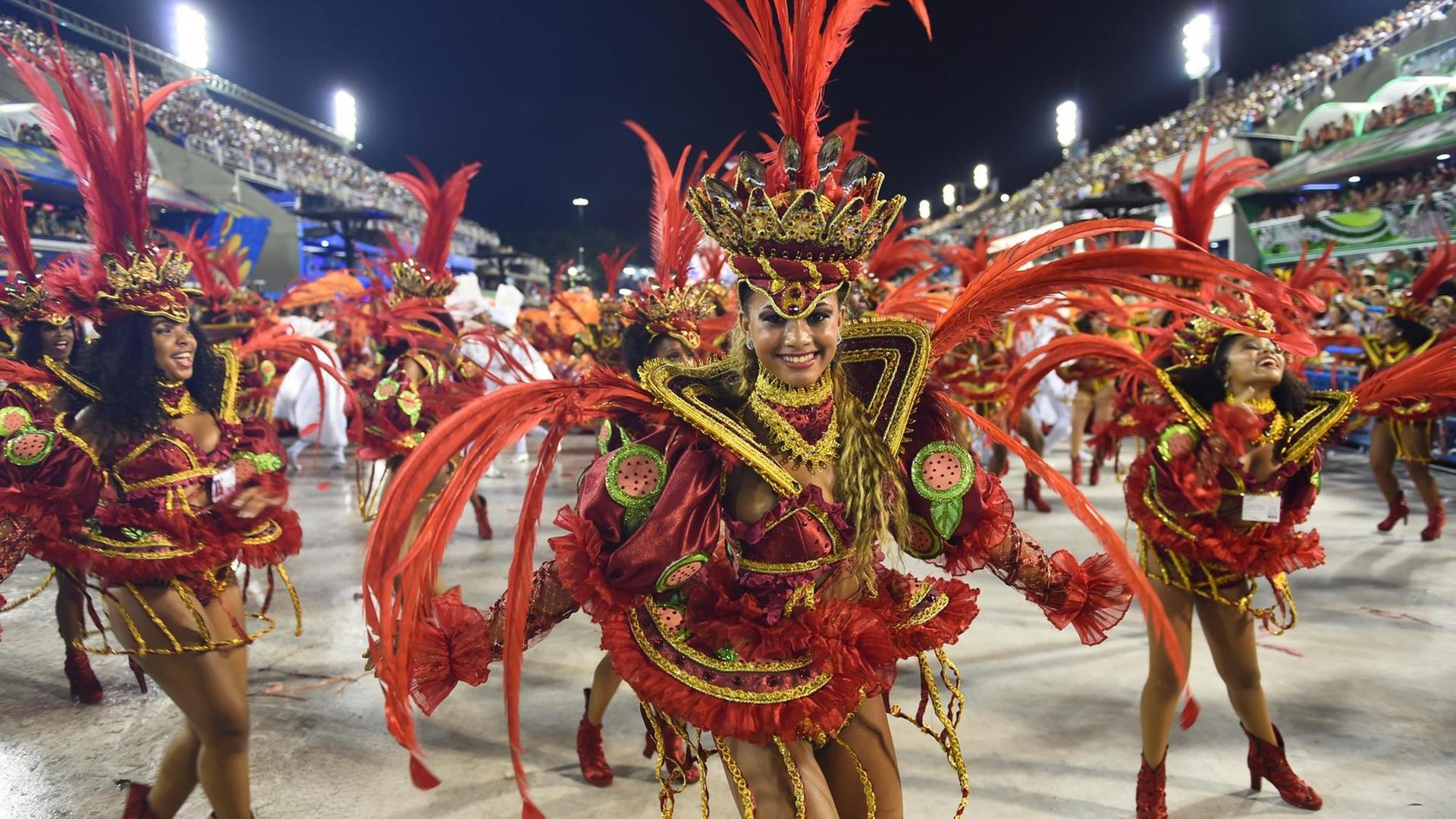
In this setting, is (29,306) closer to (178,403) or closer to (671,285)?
(178,403)

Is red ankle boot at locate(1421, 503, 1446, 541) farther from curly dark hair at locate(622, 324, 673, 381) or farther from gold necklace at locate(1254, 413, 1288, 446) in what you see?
curly dark hair at locate(622, 324, 673, 381)

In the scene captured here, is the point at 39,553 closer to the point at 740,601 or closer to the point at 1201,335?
the point at 740,601

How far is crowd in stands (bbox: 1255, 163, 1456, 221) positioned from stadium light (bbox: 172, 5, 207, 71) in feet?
109

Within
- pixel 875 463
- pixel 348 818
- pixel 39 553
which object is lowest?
pixel 348 818

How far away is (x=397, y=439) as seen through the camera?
5520mm

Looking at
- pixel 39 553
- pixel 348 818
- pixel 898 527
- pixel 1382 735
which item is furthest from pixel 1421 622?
pixel 39 553

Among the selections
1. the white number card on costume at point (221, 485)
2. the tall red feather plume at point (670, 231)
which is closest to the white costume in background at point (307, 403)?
the tall red feather plume at point (670, 231)

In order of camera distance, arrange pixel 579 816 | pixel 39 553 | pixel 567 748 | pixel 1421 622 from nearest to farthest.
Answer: pixel 39 553 < pixel 579 816 < pixel 567 748 < pixel 1421 622

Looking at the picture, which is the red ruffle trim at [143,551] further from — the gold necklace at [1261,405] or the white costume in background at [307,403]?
the white costume in background at [307,403]

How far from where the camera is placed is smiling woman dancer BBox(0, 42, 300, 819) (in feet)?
8.87

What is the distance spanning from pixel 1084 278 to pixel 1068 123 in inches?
1958

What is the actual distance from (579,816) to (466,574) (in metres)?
3.49

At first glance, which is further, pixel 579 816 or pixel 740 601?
pixel 579 816

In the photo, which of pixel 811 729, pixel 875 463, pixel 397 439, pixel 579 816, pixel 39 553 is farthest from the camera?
pixel 397 439
